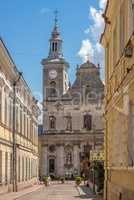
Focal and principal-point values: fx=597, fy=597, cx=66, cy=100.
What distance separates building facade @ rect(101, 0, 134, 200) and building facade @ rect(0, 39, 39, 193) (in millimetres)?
13294

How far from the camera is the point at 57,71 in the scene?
95312 mm

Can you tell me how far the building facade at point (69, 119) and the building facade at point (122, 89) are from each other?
233ft

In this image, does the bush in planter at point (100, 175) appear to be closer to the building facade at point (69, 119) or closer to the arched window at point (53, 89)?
the building facade at point (69, 119)

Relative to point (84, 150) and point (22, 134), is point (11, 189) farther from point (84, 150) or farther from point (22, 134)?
point (84, 150)

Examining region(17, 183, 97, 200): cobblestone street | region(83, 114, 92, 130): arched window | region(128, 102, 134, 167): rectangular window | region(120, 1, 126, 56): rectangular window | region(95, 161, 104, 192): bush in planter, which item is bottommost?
region(17, 183, 97, 200): cobblestone street

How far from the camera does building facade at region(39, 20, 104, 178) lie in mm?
92188

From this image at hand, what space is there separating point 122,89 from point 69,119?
78.3 meters

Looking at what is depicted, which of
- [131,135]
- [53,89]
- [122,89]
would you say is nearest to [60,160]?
[53,89]

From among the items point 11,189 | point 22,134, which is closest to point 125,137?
point 11,189

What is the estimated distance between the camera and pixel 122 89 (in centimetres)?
1545

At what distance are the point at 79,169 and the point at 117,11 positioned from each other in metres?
75.3

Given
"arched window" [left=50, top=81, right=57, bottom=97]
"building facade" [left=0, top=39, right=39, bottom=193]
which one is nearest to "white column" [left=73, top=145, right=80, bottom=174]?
"arched window" [left=50, top=81, right=57, bottom=97]

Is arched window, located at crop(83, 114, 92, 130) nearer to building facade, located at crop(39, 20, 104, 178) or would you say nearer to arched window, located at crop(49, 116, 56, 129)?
building facade, located at crop(39, 20, 104, 178)

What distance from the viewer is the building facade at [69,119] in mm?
92188
